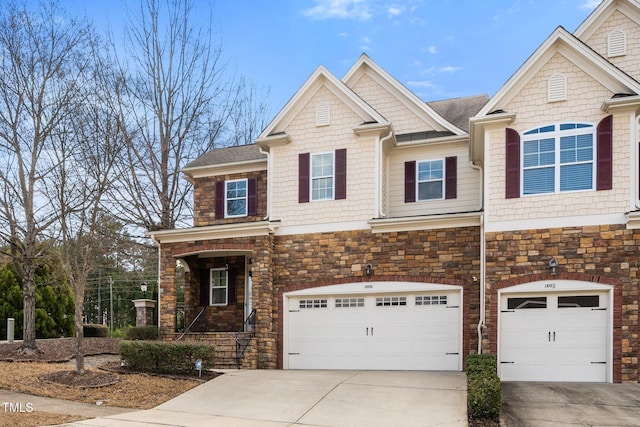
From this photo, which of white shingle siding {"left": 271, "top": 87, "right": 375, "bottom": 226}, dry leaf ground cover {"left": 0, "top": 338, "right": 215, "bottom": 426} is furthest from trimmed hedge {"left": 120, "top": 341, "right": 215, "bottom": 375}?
white shingle siding {"left": 271, "top": 87, "right": 375, "bottom": 226}

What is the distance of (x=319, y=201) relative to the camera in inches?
620

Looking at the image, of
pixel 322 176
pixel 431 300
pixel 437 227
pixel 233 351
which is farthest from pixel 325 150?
pixel 233 351

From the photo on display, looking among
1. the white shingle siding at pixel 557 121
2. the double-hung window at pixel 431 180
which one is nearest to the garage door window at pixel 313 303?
the double-hung window at pixel 431 180

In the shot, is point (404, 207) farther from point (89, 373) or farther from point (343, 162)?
point (89, 373)

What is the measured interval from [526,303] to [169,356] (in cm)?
831

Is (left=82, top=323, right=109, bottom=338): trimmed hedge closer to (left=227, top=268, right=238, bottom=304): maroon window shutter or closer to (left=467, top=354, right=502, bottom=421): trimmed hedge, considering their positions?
(left=227, top=268, right=238, bottom=304): maroon window shutter

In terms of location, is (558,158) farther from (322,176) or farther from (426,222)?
(322,176)

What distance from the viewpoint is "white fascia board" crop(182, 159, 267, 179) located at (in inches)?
701

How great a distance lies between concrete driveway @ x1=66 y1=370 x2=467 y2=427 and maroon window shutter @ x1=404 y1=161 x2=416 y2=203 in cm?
508

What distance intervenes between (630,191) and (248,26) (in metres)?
12.5

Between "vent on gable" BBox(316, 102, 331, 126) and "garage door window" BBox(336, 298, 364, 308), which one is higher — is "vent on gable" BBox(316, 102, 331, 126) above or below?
above

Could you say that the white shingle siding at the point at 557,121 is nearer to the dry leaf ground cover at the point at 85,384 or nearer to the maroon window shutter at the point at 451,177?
the maroon window shutter at the point at 451,177

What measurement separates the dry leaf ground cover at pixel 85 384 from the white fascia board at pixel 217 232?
12.3 feet

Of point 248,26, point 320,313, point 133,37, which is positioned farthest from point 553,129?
point 133,37
